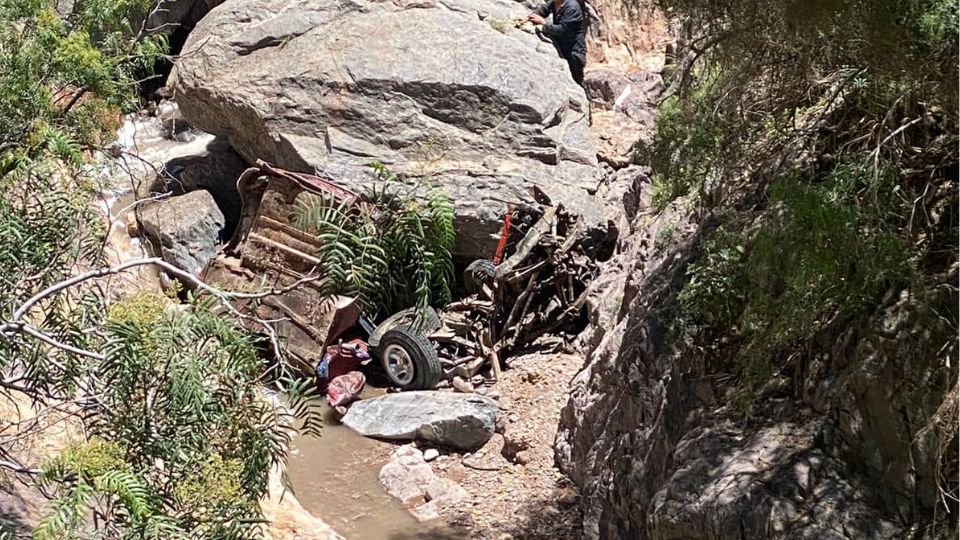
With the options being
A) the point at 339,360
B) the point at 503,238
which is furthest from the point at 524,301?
the point at 339,360

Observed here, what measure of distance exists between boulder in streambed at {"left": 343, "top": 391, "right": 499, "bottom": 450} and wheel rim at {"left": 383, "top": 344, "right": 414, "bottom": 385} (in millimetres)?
251

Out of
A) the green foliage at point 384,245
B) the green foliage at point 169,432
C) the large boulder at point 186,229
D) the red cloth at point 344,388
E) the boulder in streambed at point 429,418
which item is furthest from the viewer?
the large boulder at point 186,229

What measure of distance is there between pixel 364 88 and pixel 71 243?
8277 millimetres

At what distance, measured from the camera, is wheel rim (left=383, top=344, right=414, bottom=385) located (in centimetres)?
1172

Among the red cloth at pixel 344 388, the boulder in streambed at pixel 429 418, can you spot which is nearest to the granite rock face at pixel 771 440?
the boulder in streambed at pixel 429 418

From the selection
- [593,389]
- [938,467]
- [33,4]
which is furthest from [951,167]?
[33,4]

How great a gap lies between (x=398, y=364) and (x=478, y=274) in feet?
3.98

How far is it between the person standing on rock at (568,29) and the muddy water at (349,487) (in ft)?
19.9

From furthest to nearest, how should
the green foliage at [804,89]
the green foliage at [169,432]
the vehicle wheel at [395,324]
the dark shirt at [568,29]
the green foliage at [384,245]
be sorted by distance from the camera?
the dark shirt at [568,29], the vehicle wheel at [395,324], the green foliage at [384,245], the green foliage at [804,89], the green foliage at [169,432]

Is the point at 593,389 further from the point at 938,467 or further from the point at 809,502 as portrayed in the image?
the point at 938,467

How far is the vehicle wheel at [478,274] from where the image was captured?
11992mm

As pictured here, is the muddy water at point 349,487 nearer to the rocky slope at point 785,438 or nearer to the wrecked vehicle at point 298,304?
the wrecked vehicle at point 298,304

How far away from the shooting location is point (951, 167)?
6219 millimetres

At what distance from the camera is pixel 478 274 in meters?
12.1
